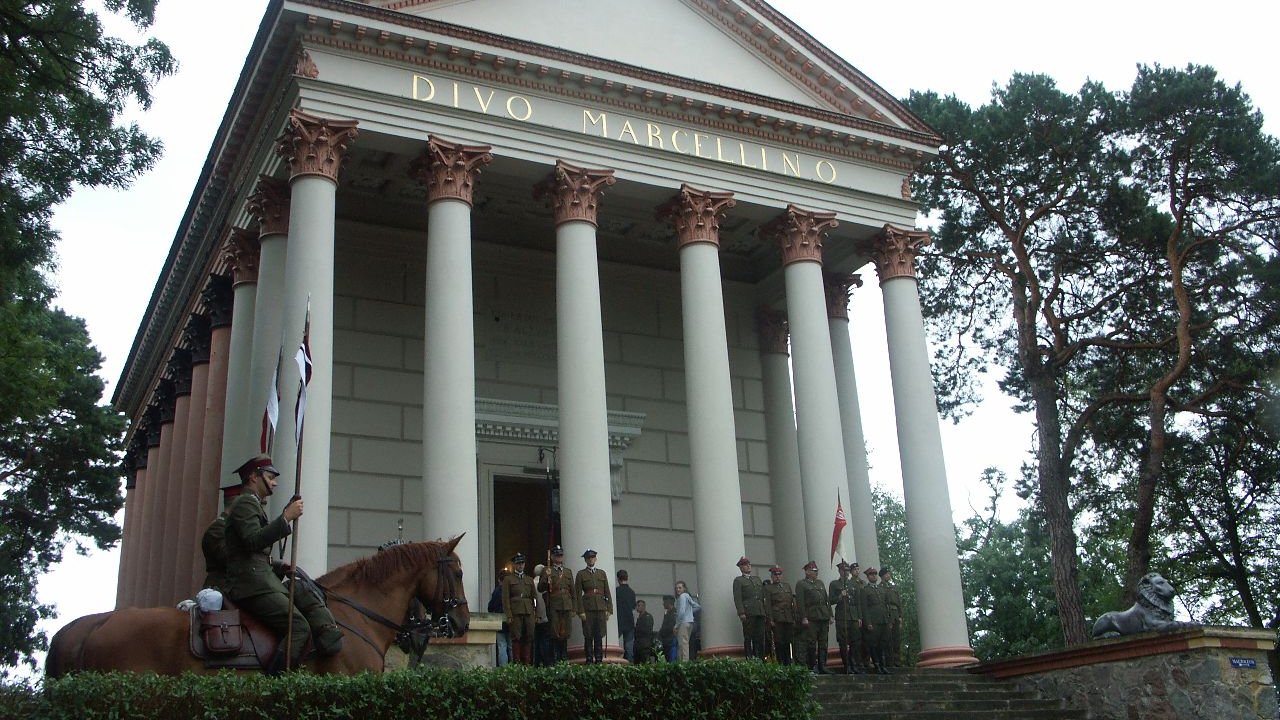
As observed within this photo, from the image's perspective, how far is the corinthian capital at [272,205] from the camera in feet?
64.9

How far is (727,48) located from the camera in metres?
23.1

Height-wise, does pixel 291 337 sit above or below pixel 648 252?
below

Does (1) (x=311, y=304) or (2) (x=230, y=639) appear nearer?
(2) (x=230, y=639)

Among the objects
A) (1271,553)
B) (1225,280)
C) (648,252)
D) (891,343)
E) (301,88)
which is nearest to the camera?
(301,88)

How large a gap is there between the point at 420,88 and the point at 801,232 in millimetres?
7622

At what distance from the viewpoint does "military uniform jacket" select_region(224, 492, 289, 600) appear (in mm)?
9047

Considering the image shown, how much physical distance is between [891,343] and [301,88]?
38.8ft

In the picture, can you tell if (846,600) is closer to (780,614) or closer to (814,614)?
(814,614)

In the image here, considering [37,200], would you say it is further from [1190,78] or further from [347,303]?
[1190,78]

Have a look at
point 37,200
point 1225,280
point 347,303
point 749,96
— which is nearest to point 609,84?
point 749,96

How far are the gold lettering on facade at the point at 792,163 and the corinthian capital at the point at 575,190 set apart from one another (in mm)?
3876

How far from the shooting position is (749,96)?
71.3ft

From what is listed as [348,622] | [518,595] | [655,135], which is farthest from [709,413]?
[348,622]

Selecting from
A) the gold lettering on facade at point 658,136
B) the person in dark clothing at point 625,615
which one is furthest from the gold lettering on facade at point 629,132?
the person in dark clothing at point 625,615
